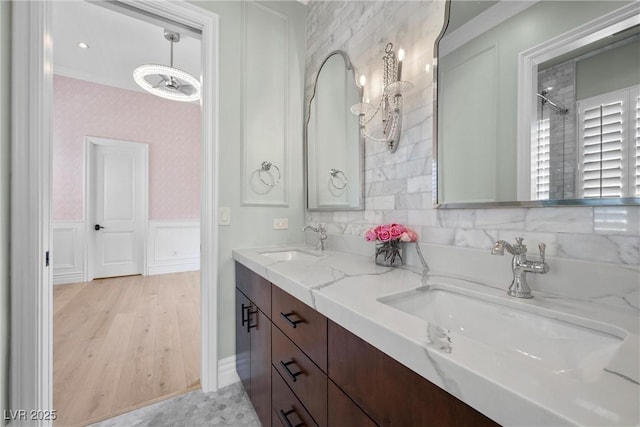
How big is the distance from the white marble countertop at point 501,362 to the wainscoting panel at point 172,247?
4485 mm

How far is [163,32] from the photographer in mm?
2920

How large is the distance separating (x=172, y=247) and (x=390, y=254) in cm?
449

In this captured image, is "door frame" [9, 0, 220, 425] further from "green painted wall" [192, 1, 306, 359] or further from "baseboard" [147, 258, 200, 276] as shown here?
"baseboard" [147, 258, 200, 276]

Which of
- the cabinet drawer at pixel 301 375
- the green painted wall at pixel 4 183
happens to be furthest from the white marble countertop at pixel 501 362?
the green painted wall at pixel 4 183

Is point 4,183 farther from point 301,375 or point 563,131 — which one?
point 563,131

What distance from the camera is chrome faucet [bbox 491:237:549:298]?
0.75 m

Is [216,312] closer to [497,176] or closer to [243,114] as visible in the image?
[243,114]

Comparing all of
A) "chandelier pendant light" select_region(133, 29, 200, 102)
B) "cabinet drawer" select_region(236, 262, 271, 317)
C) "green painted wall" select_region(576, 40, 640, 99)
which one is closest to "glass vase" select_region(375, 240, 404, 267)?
"cabinet drawer" select_region(236, 262, 271, 317)

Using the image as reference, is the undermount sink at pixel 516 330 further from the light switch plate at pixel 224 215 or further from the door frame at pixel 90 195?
the door frame at pixel 90 195

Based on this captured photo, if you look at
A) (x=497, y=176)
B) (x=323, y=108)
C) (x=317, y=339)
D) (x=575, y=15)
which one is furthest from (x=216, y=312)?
(x=575, y=15)

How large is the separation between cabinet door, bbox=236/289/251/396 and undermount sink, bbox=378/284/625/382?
1.01 m

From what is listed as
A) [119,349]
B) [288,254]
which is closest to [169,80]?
[288,254]

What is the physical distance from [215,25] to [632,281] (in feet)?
7.50

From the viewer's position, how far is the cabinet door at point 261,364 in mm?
1206
